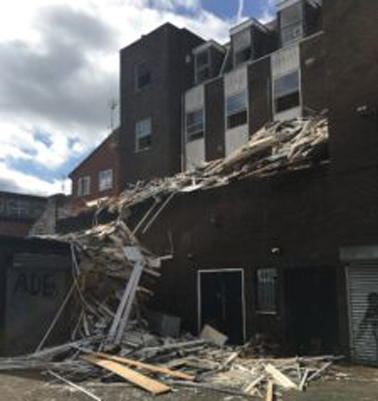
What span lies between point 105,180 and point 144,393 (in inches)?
1133

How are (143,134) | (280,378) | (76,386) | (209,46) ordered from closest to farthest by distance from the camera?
(76,386)
(280,378)
(209,46)
(143,134)

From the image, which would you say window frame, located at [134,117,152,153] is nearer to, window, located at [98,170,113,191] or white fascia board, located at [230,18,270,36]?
white fascia board, located at [230,18,270,36]

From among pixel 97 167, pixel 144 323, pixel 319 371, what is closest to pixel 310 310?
pixel 319 371

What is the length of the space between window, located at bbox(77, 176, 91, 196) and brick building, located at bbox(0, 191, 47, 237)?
16.3 feet

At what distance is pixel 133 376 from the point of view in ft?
34.2

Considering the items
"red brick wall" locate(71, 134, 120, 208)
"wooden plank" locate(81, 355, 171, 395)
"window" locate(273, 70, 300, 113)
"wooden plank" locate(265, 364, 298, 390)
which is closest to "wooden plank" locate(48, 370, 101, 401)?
"wooden plank" locate(81, 355, 171, 395)

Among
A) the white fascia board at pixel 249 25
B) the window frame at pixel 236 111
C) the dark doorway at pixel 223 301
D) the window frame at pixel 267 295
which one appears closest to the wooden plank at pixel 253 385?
the window frame at pixel 267 295

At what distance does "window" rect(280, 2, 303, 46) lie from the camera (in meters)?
21.7

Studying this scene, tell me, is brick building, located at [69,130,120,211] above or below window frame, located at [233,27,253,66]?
below

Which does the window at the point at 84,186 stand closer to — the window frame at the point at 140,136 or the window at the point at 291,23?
the window frame at the point at 140,136

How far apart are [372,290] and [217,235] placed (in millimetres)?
5449

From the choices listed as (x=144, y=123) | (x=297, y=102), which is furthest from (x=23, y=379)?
(x=144, y=123)

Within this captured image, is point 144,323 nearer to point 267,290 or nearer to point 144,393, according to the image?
point 267,290

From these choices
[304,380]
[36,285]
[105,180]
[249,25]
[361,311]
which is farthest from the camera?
[105,180]
